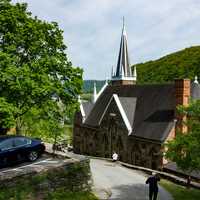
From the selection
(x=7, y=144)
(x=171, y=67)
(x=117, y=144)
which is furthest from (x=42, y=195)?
(x=171, y=67)

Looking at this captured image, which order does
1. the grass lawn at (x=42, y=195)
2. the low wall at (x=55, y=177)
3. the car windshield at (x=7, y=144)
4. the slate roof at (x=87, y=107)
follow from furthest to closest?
the slate roof at (x=87, y=107), the car windshield at (x=7, y=144), the low wall at (x=55, y=177), the grass lawn at (x=42, y=195)

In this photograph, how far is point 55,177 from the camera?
75.2ft

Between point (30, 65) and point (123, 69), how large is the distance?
129ft

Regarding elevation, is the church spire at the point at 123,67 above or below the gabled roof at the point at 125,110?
above

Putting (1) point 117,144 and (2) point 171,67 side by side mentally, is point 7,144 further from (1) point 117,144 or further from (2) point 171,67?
(2) point 171,67

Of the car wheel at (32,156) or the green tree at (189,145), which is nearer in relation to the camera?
the green tree at (189,145)

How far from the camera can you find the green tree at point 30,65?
2634 centimetres

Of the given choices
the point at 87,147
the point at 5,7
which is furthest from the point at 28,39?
the point at 87,147

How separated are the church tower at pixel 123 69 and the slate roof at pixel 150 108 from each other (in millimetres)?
7103

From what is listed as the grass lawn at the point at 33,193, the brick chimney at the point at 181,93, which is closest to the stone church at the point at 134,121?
the brick chimney at the point at 181,93

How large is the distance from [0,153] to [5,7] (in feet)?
34.9

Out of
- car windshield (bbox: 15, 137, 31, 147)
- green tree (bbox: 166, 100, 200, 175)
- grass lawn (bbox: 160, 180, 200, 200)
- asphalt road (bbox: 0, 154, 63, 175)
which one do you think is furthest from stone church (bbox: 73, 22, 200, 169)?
car windshield (bbox: 15, 137, 31, 147)

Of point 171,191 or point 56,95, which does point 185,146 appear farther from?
point 56,95

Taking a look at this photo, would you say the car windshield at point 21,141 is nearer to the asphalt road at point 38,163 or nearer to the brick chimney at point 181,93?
the asphalt road at point 38,163
